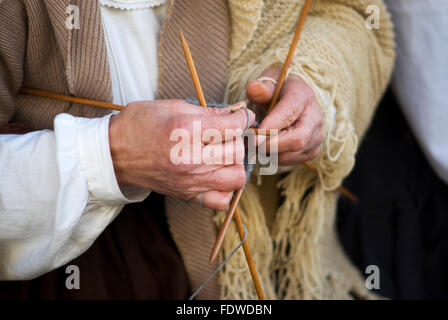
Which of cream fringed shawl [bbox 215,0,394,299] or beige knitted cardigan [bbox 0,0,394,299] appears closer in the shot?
beige knitted cardigan [bbox 0,0,394,299]

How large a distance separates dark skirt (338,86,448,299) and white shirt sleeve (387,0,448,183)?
12 cm

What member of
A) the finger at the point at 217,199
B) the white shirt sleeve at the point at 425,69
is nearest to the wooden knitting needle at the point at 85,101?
the finger at the point at 217,199

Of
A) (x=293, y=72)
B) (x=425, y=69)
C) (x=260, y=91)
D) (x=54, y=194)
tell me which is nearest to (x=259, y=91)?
(x=260, y=91)

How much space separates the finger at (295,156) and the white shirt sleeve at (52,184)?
0.83 ft

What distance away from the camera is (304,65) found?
0.71 m

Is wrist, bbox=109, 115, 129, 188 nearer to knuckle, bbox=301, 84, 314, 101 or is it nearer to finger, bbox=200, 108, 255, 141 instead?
finger, bbox=200, 108, 255, 141

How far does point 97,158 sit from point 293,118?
0.96 ft

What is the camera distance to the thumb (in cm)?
60

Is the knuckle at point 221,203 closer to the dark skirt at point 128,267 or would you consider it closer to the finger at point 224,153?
the finger at point 224,153

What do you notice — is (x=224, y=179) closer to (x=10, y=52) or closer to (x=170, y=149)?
(x=170, y=149)

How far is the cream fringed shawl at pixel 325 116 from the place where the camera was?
2.35 ft

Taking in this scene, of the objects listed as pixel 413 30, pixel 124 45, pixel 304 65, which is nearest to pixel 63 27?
pixel 124 45

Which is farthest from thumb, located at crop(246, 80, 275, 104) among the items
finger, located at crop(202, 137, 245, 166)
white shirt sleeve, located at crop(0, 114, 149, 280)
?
white shirt sleeve, located at crop(0, 114, 149, 280)
